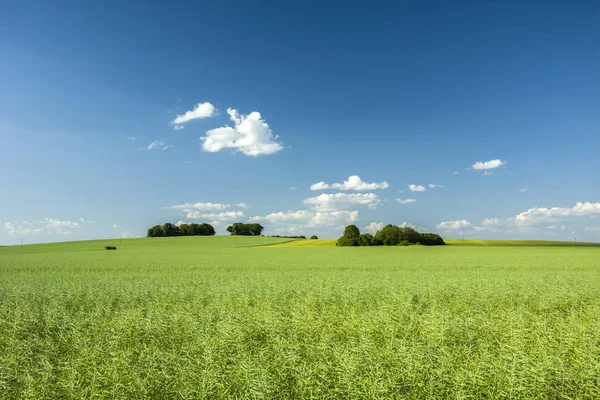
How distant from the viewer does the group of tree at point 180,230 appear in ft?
392

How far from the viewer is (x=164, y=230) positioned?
12019 cm

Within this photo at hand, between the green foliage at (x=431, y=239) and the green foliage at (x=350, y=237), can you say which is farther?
the green foliage at (x=431, y=239)

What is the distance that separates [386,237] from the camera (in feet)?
257

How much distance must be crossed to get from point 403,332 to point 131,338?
6.69 m

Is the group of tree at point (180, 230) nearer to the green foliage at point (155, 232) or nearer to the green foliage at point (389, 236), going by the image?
the green foliage at point (155, 232)

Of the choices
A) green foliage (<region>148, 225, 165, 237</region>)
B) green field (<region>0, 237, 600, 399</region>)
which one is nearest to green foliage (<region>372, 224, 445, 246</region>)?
green field (<region>0, 237, 600, 399</region>)

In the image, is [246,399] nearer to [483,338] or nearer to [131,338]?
[131,338]

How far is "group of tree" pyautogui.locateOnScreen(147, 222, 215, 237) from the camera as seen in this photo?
119m

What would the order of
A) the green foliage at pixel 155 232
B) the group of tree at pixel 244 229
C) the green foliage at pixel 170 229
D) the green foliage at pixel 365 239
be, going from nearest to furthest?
the green foliage at pixel 365 239 < the green foliage at pixel 155 232 < the green foliage at pixel 170 229 < the group of tree at pixel 244 229

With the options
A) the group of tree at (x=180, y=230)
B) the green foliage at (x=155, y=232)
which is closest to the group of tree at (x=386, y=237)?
the group of tree at (x=180, y=230)

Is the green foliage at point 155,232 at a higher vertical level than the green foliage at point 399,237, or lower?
higher

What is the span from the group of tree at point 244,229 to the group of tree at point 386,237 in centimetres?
5292

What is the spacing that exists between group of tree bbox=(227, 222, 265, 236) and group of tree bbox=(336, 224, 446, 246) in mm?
52922

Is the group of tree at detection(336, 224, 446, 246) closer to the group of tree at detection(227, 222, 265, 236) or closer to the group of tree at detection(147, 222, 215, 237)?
the group of tree at detection(227, 222, 265, 236)
